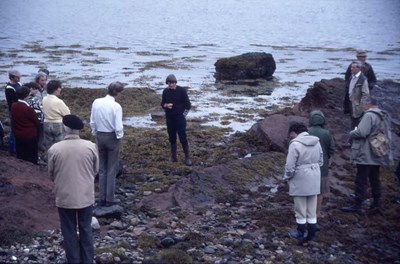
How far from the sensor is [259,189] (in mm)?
13039

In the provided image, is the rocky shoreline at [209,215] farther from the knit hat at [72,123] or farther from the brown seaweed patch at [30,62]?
the brown seaweed patch at [30,62]

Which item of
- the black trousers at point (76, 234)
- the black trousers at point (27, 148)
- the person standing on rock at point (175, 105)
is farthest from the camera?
the person standing on rock at point (175, 105)

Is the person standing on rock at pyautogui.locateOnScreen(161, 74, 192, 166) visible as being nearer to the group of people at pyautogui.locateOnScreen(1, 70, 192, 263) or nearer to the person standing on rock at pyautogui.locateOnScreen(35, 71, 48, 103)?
the group of people at pyautogui.locateOnScreen(1, 70, 192, 263)

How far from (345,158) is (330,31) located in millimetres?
70229

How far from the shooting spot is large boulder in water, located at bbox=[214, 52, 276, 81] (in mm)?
32719

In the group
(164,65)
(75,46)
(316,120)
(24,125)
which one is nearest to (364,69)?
(316,120)

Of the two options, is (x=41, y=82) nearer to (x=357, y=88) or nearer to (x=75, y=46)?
(x=357, y=88)

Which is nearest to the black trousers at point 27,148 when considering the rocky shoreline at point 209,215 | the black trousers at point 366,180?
the rocky shoreline at point 209,215

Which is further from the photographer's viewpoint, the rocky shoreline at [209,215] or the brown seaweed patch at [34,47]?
the brown seaweed patch at [34,47]

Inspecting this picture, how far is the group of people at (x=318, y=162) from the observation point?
9711mm

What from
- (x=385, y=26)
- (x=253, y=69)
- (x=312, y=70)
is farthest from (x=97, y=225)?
(x=385, y=26)

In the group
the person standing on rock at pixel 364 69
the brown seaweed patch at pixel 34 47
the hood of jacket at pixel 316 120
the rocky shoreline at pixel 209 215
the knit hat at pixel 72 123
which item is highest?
the person standing on rock at pixel 364 69

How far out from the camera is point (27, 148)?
13.0 metres

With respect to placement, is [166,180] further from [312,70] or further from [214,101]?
[312,70]
